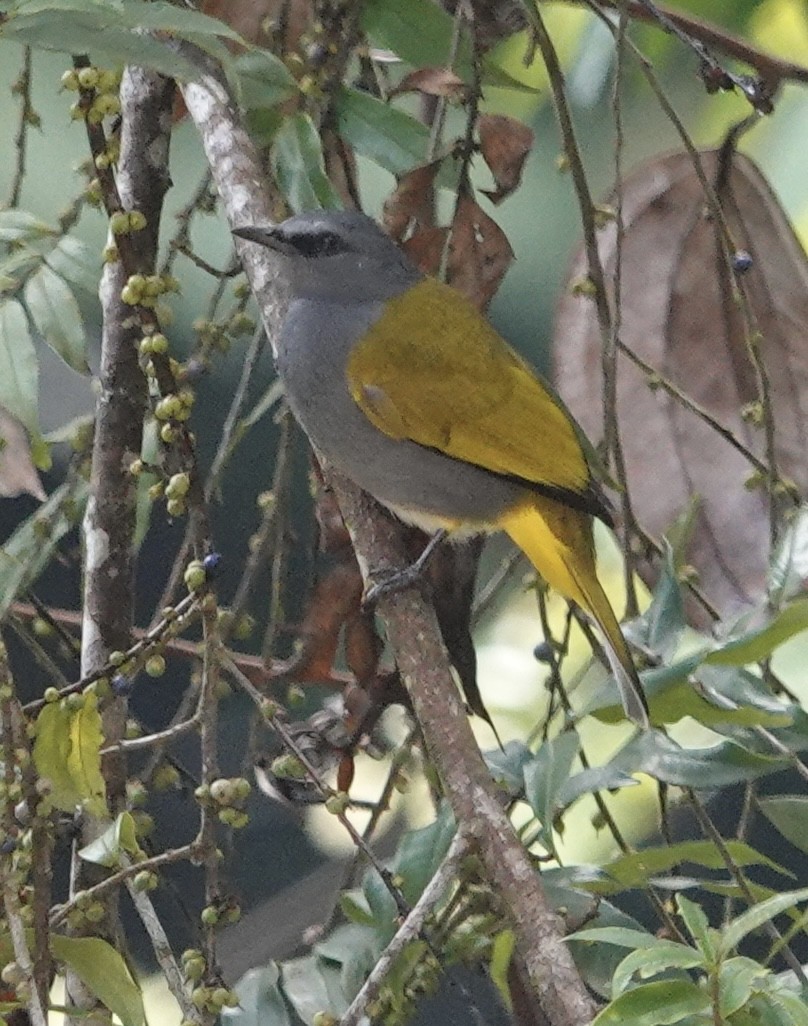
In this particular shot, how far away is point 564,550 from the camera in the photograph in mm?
1482

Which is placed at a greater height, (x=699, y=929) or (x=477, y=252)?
(x=477, y=252)

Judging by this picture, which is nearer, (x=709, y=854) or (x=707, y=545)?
(x=709, y=854)

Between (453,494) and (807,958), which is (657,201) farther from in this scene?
(807,958)

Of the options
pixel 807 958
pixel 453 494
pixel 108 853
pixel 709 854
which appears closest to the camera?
pixel 108 853

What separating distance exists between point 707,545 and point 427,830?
0.46 m

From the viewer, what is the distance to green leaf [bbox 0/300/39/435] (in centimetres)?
104

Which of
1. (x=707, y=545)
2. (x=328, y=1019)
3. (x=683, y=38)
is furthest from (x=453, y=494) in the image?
(x=328, y=1019)

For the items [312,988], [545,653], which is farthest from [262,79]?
[312,988]

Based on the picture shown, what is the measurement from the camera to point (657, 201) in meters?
1.53

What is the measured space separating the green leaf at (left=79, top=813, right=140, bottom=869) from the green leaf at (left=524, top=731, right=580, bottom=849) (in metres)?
0.31

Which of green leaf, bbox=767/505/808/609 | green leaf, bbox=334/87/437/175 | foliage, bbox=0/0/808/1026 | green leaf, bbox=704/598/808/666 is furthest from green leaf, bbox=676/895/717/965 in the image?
green leaf, bbox=334/87/437/175

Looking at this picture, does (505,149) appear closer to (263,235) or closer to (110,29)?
(263,235)

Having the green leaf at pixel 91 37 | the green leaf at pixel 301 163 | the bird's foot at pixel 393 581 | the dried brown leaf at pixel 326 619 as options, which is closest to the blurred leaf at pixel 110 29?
the green leaf at pixel 91 37

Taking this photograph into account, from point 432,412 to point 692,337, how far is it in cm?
31
